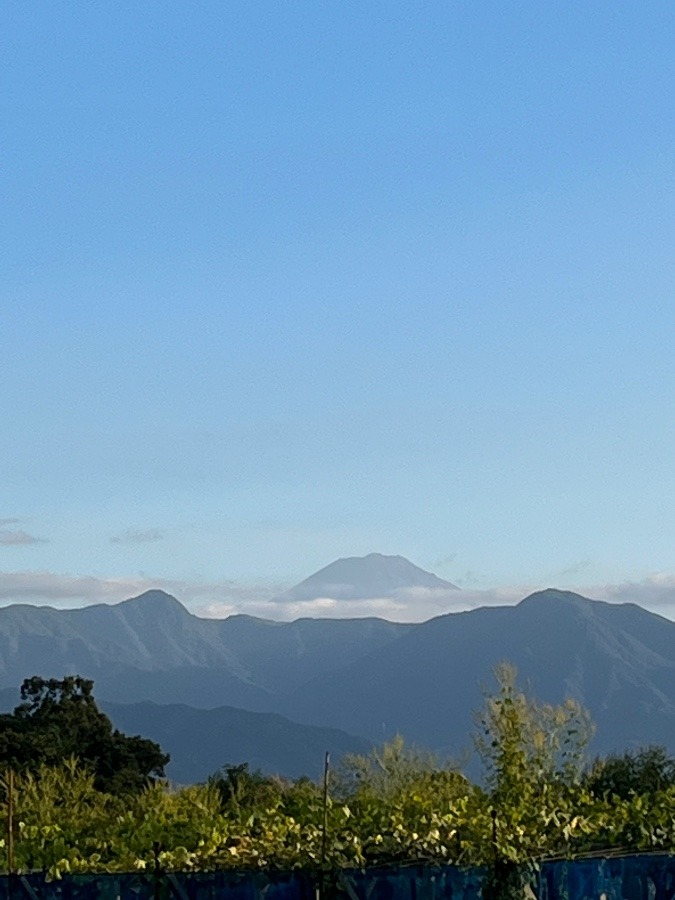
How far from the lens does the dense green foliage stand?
60062mm

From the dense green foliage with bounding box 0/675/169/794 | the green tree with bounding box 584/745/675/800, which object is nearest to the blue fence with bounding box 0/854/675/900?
the green tree with bounding box 584/745/675/800

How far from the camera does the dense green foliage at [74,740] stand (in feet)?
197

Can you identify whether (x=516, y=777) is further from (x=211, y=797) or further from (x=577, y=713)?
(x=577, y=713)

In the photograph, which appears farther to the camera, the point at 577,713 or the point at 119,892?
the point at 577,713

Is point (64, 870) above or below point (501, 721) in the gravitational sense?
below

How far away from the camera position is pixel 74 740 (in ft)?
206

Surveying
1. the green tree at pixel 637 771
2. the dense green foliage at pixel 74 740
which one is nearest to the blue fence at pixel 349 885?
the green tree at pixel 637 771

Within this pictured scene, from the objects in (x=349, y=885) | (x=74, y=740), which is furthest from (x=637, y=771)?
(x=349, y=885)

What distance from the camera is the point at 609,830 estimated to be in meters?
13.5

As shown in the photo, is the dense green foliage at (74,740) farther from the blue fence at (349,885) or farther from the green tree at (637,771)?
the blue fence at (349,885)

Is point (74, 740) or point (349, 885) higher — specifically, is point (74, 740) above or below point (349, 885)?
above

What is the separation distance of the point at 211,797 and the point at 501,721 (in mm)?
4307

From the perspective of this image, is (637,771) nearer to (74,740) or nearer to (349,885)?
(74,740)

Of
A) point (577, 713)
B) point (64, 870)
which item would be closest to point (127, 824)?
point (64, 870)
